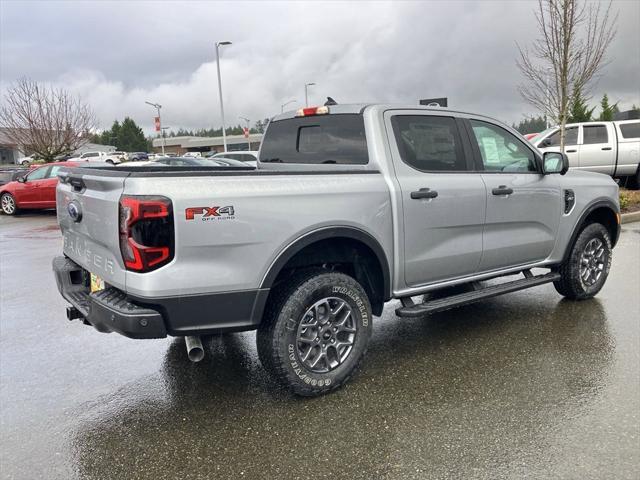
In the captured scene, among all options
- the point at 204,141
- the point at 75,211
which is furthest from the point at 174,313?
the point at 204,141

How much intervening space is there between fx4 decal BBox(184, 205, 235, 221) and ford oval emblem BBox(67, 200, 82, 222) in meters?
1.01

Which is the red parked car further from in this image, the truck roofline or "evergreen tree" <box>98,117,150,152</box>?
"evergreen tree" <box>98,117,150,152</box>

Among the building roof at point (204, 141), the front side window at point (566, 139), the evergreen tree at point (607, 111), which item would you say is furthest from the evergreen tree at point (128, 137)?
the front side window at point (566, 139)

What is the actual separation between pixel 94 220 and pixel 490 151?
3213 mm

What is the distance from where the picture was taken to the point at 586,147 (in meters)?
14.3

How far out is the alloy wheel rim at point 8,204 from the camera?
52.1 feet

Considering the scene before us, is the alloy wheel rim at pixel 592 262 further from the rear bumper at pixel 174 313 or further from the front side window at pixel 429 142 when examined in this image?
the rear bumper at pixel 174 313

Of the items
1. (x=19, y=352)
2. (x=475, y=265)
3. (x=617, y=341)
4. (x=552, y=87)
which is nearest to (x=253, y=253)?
(x=475, y=265)

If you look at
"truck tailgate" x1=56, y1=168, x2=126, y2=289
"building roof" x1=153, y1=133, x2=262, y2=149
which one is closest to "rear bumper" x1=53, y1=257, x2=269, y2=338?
"truck tailgate" x1=56, y1=168, x2=126, y2=289

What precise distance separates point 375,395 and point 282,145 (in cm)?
228

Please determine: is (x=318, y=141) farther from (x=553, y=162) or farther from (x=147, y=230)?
(x=553, y=162)

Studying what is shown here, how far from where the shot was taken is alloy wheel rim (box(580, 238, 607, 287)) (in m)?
5.39

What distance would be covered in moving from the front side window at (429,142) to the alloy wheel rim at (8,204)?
15.3 meters

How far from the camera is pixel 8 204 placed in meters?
16.0
